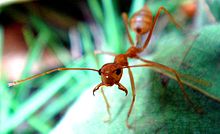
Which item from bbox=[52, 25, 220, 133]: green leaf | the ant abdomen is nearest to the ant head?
bbox=[52, 25, 220, 133]: green leaf

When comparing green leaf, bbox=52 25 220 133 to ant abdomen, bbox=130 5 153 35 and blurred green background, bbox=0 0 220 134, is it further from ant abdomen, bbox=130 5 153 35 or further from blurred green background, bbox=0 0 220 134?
ant abdomen, bbox=130 5 153 35

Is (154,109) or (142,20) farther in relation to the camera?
(142,20)

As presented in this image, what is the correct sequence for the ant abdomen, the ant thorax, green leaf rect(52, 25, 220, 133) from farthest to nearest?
the ant abdomen
the ant thorax
green leaf rect(52, 25, 220, 133)

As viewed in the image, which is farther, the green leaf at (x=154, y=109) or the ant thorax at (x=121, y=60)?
the ant thorax at (x=121, y=60)

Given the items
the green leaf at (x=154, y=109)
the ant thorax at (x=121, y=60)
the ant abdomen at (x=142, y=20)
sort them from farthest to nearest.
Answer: the ant abdomen at (x=142, y=20) → the ant thorax at (x=121, y=60) → the green leaf at (x=154, y=109)

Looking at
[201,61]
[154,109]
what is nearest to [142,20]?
[201,61]

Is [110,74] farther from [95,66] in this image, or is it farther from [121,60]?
[95,66]

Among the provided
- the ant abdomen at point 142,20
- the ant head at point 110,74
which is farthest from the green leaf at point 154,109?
the ant abdomen at point 142,20

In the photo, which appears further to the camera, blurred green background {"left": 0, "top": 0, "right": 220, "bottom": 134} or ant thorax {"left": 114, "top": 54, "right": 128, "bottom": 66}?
ant thorax {"left": 114, "top": 54, "right": 128, "bottom": 66}

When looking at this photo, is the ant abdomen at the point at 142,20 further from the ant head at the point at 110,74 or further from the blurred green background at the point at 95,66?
the ant head at the point at 110,74
